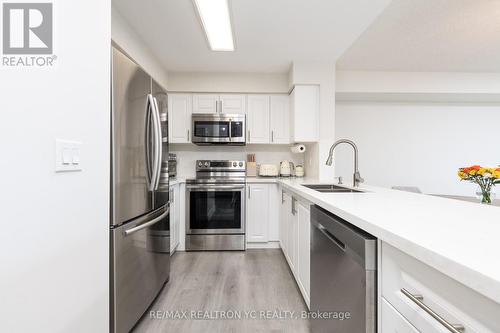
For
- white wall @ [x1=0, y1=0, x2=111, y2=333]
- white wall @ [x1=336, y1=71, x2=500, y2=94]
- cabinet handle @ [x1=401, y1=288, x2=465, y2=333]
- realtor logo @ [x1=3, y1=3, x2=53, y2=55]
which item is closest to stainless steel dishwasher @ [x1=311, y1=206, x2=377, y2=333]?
cabinet handle @ [x1=401, y1=288, x2=465, y2=333]

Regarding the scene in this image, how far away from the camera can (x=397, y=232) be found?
0.68 m

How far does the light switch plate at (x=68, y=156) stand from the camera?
0.81m

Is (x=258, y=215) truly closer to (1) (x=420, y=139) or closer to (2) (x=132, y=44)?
(2) (x=132, y=44)

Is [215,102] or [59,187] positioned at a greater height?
[215,102]

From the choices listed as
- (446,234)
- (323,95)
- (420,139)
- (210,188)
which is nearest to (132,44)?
(210,188)

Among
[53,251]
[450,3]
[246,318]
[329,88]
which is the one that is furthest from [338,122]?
[53,251]

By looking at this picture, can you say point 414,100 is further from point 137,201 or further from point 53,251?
point 53,251

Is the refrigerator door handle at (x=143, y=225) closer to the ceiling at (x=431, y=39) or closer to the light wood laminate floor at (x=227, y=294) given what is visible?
the light wood laminate floor at (x=227, y=294)

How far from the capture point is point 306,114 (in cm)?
308

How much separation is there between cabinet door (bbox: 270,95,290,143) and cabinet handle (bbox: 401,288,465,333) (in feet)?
9.31

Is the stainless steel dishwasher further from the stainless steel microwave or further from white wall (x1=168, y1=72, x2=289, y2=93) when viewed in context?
white wall (x1=168, y1=72, x2=289, y2=93)

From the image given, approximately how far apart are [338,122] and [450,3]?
2.03 metres

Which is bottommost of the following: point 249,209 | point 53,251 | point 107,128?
point 249,209

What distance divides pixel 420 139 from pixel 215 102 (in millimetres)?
3342
